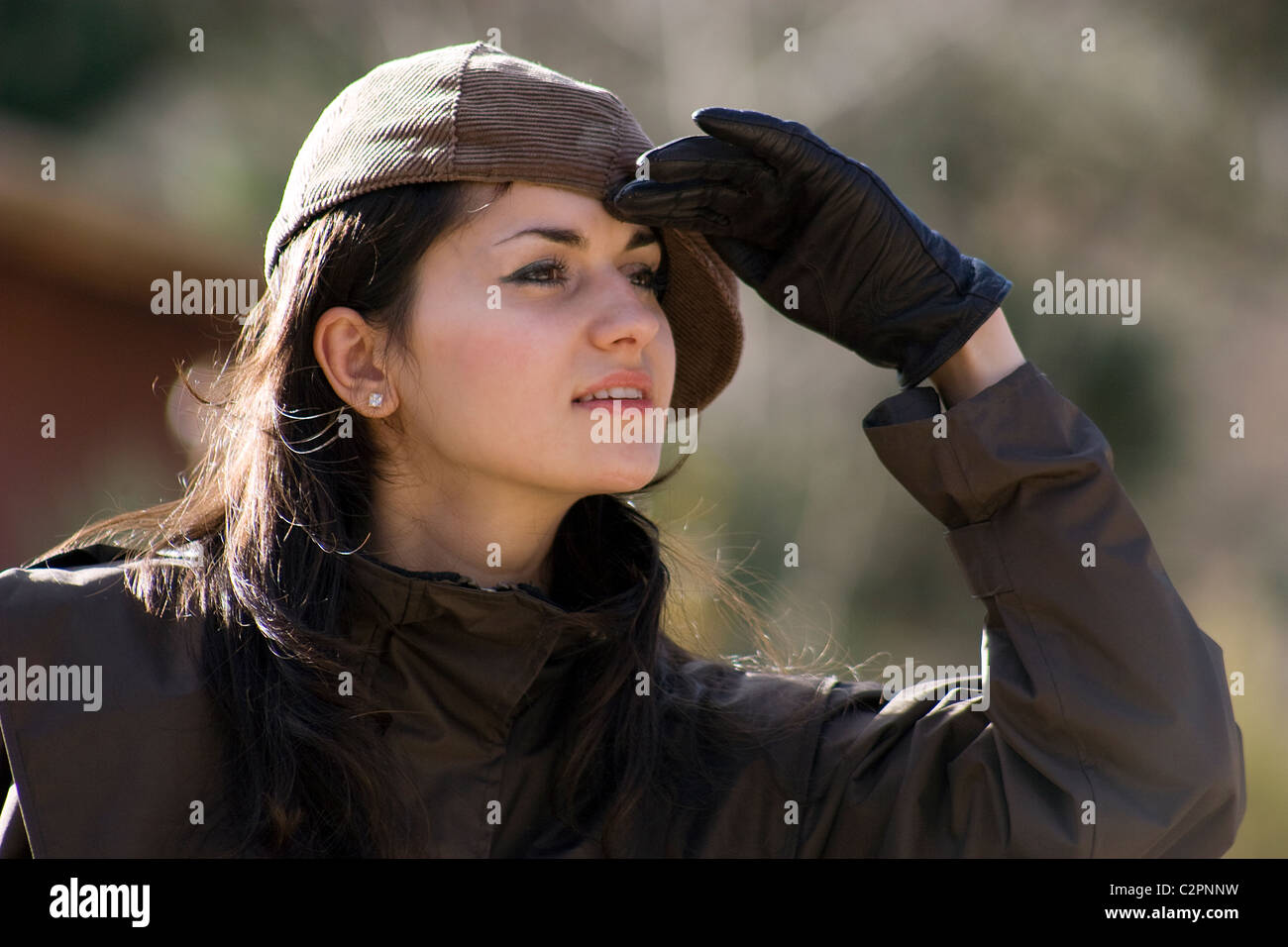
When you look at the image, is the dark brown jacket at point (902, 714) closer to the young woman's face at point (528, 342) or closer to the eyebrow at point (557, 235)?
the young woman's face at point (528, 342)

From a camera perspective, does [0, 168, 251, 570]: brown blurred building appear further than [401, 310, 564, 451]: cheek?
Yes

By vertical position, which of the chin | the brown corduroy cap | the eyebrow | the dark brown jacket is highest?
the brown corduroy cap

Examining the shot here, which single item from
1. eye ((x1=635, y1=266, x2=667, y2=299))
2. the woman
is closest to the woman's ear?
the woman

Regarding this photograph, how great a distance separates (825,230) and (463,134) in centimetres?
55

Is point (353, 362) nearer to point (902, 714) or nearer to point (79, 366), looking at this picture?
point (902, 714)

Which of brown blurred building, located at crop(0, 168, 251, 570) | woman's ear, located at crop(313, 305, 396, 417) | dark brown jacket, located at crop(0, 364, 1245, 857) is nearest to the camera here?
dark brown jacket, located at crop(0, 364, 1245, 857)

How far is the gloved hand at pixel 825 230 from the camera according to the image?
196cm

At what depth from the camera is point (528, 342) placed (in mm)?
1953

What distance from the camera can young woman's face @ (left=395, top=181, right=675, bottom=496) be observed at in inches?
77.2

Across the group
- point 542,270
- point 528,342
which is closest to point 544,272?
point 542,270

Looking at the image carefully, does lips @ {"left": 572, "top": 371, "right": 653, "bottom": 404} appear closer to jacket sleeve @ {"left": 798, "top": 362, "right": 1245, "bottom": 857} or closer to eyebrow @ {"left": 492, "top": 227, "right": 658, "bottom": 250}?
eyebrow @ {"left": 492, "top": 227, "right": 658, "bottom": 250}

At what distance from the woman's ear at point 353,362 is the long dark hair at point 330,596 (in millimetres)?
19

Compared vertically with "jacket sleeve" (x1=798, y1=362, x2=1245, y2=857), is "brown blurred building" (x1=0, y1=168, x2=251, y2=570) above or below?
above

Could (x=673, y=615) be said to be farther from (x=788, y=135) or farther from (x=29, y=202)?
(x=29, y=202)
